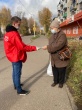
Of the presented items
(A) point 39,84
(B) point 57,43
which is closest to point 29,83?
(A) point 39,84

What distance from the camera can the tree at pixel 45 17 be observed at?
7288 cm

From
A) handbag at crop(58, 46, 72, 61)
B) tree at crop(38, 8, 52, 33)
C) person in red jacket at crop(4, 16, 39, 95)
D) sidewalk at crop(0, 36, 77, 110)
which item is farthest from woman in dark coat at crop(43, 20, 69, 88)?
tree at crop(38, 8, 52, 33)

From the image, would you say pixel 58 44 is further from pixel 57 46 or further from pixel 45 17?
pixel 45 17

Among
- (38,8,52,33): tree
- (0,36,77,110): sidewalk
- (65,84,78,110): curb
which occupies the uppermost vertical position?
(38,8,52,33): tree

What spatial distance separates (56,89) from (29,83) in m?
1.03

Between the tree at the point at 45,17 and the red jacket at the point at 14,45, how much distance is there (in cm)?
6756

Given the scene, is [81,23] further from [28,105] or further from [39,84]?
[28,105]

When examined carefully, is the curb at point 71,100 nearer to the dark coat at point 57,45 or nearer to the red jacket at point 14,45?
the dark coat at point 57,45

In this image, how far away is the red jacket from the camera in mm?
4535

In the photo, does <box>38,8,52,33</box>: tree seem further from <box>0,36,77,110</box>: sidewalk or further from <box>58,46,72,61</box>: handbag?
<box>58,46,72,61</box>: handbag

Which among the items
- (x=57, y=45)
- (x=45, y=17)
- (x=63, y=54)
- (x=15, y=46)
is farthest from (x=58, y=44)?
(x=45, y=17)

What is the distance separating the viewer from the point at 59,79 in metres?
5.57

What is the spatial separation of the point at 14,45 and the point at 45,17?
72709 millimetres

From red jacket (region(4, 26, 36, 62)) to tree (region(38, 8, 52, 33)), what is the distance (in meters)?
67.6
